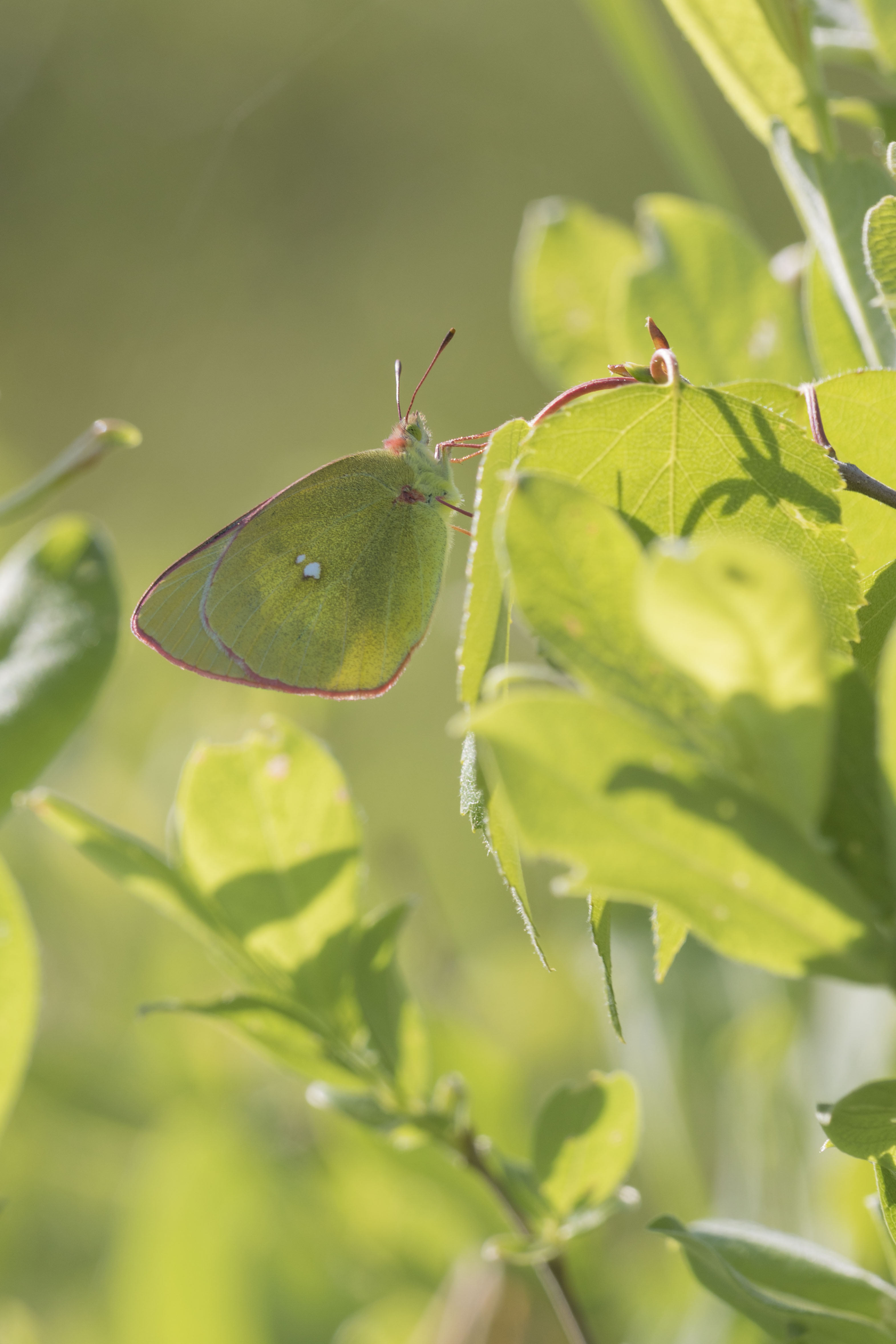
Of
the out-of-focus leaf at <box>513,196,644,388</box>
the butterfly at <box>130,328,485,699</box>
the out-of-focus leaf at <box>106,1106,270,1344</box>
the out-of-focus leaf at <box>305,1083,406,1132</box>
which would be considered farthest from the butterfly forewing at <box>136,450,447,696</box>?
the out-of-focus leaf at <box>106,1106,270,1344</box>

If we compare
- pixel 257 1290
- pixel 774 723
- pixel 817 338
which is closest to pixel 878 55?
pixel 817 338

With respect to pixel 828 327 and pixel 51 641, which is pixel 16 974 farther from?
pixel 828 327

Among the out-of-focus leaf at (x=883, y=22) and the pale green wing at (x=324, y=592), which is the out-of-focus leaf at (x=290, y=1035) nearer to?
the pale green wing at (x=324, y=592)

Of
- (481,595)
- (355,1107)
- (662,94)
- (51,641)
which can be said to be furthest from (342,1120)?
(662,94)

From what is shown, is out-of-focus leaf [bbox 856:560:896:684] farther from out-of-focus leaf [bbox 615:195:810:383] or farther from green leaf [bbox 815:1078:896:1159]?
out-of-focus leaf [bbox 615:195:810:383]

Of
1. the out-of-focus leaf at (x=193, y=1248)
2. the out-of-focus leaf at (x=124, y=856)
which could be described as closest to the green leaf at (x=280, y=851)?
the out-of-focus leaf at (x=124, y=856)

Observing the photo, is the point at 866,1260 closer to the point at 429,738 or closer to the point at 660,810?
the point at 660,810
